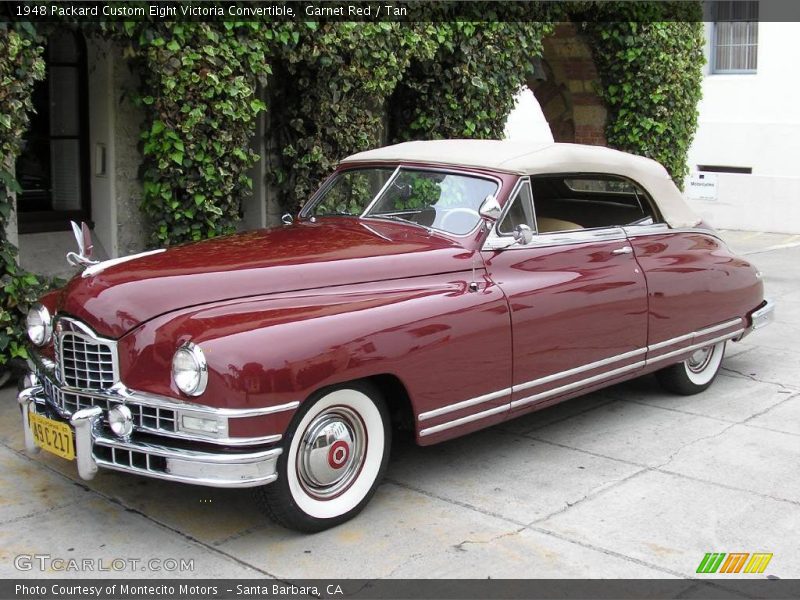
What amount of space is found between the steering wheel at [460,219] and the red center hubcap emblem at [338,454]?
1427mm

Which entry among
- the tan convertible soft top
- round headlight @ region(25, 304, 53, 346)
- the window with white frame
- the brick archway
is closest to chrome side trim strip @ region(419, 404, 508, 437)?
the tan convertible soft top

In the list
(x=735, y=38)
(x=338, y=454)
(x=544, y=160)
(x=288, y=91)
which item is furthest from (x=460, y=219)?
(x=735, y=38)

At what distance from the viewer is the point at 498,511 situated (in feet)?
15.2

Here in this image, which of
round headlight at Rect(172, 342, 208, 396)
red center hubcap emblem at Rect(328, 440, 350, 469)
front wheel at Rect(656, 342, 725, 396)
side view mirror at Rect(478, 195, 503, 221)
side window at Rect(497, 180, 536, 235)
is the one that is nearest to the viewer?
round headlight at Rect(172, 342, 208, 396)

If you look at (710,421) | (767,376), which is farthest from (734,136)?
(710,421)

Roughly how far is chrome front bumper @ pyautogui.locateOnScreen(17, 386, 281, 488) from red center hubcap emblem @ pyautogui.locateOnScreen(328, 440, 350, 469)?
34 centimetres

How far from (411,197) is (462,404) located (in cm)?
135

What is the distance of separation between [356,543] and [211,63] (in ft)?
13.9

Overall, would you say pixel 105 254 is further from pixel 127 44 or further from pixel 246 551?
pixel 246 551

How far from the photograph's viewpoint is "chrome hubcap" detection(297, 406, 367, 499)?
13.9 ft

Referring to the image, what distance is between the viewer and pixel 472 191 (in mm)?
5371

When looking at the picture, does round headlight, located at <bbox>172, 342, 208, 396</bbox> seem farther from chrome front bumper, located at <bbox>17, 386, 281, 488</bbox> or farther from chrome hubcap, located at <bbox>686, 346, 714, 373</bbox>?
chrome hubcap, located at <bbox>686, 346, 714, 373</bbox>

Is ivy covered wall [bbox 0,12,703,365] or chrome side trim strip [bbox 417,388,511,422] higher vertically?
ivy covered wall [bbox 0,12,703,365]

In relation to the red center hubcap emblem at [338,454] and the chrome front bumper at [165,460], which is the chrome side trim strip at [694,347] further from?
the chrome front bumper at [165,460]
